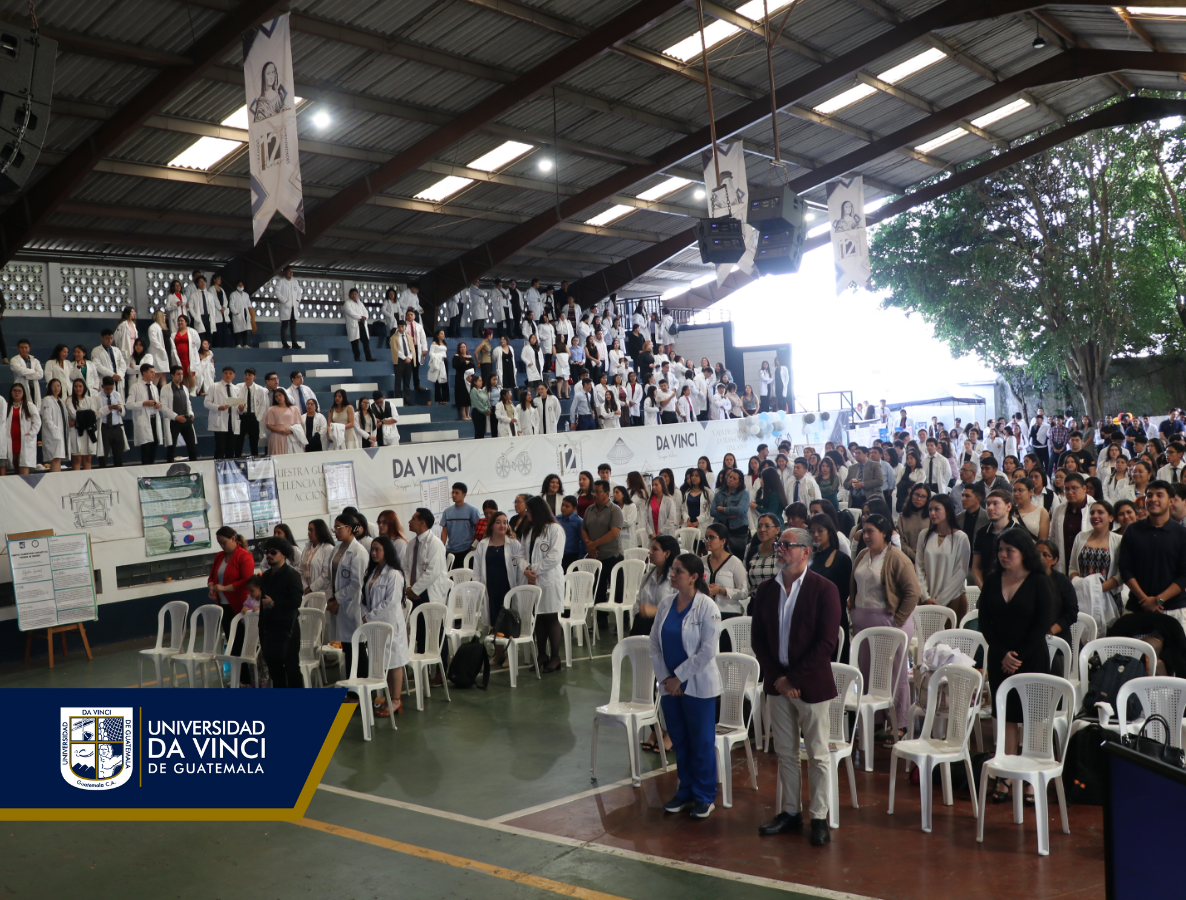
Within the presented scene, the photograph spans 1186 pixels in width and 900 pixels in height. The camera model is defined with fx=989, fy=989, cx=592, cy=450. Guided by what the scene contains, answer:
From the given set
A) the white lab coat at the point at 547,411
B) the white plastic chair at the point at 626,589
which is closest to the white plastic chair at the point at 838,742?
the white plastic chair at the point at 626,589

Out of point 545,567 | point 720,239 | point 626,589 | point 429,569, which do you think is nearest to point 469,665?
point 429,569

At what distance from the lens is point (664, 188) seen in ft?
71.3

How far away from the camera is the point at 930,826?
5.25 m

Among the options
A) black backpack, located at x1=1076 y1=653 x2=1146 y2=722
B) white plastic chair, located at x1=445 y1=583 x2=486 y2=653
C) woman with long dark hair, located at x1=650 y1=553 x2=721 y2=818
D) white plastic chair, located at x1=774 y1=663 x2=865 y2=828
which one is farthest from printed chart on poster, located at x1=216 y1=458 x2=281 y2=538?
black backpack, located at x1=1076 y1=653 x2=1146 y2=722

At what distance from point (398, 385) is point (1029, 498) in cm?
1257

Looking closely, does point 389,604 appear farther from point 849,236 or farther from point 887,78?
point 887,78

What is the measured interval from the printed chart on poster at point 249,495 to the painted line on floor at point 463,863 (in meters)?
7.03

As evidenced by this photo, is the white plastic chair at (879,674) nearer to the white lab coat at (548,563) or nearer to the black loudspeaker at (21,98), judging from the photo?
the white lab coat at (548,563)

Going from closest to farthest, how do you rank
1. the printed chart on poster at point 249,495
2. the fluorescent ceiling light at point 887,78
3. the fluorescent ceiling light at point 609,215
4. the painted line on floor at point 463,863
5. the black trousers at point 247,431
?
the painted line on floor at point 463,863
the printed chart on poster at point 249,495
the black trousers at point 247,431
the fluorescent ceiling light at point 887,78
the fluorescent ceiling light at point 609,215

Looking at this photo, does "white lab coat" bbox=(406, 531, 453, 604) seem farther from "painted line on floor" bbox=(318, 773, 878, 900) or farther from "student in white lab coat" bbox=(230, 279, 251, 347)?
"student in white lab coat" bbox=(230, 279, 251, 347)

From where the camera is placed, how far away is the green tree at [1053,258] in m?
25.6

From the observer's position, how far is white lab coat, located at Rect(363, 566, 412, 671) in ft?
26.2

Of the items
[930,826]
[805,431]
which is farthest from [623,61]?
[930,826]

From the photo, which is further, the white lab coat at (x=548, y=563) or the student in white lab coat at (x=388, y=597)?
the white lab coat at (x=548, y=563)
